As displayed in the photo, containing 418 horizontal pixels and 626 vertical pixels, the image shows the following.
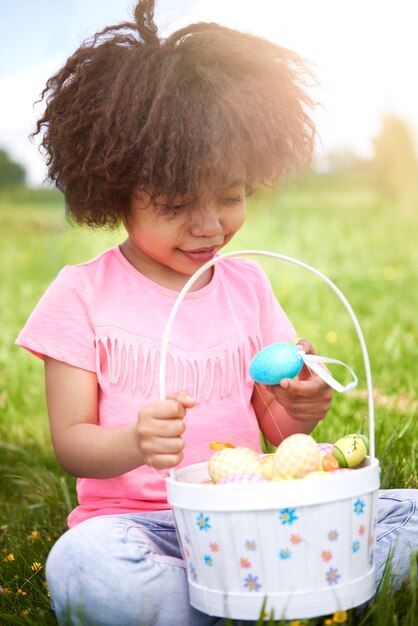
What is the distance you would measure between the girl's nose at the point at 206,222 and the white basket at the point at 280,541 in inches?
15.9

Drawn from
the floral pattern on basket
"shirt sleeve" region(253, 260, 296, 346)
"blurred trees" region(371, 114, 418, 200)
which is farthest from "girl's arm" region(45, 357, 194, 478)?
"blurred trees" region(371, 114, 418, 200)

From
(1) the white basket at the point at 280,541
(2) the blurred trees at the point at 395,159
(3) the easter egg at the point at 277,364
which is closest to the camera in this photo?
(1) the white basket at the point at 280,541

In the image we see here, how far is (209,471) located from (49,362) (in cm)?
35

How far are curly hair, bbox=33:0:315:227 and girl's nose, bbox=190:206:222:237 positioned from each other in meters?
0.04

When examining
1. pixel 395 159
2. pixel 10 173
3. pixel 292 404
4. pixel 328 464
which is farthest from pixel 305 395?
pixel 395 159

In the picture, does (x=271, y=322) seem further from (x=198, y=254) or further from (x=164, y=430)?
(x=164, y=430)

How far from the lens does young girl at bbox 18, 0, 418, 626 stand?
3.97 ft

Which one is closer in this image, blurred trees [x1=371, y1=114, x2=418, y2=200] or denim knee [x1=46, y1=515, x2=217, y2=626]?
denim knee [x1=46, y1=515, x2=217, y2=626]

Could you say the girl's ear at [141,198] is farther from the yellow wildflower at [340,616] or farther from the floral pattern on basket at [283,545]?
the yellow wildflower at [340,616]

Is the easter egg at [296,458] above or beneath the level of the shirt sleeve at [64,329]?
beneath

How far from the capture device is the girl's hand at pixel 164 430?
1.09 m

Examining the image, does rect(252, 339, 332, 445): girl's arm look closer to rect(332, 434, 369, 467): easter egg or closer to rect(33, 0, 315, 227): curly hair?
rect(332, 434, 369, 467): easter egg

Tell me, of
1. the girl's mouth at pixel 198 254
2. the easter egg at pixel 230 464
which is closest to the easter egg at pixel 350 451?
the easter egg at pixel 230 464

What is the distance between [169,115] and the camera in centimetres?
129
